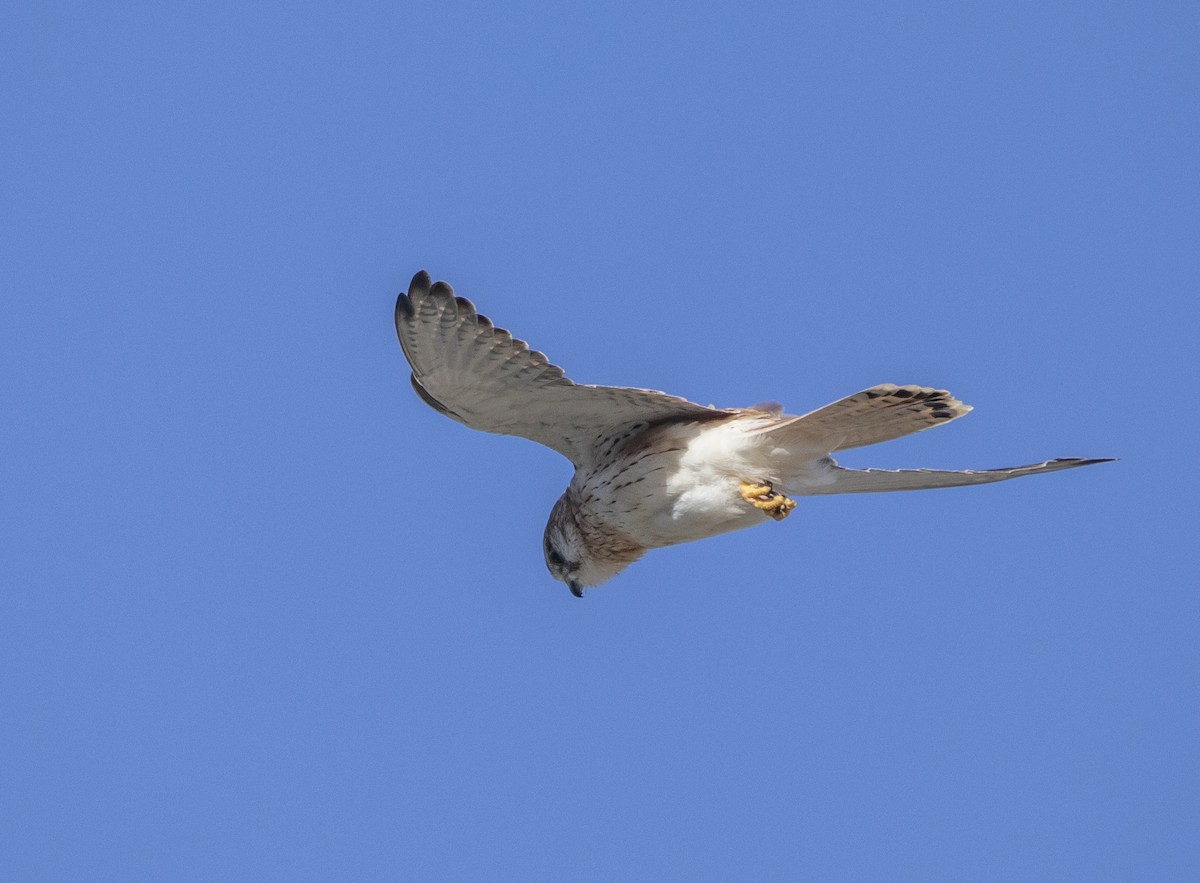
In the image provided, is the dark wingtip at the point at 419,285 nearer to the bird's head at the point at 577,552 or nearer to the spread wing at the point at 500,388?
the spread wing at the point at 500,388

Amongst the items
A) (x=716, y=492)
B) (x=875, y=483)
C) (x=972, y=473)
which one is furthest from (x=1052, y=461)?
(x=716, y=492)

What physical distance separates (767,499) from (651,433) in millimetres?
788

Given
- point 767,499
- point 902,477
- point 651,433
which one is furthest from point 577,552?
point 902,477

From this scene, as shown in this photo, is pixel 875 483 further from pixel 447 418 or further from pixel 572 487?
pixel 447 418

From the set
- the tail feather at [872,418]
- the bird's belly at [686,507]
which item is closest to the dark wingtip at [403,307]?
the bird's belly at [686,507]

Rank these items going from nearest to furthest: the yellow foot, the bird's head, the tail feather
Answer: the tail feather < the yellow foot < the bird's head

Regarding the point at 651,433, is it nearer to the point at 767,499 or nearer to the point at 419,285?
the point at 767,499

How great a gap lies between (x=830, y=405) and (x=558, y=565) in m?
2.55

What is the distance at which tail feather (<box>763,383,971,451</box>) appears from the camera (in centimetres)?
694

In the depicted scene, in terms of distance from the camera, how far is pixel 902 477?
7.84 metres

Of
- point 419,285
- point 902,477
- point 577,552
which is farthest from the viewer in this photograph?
point 577,552

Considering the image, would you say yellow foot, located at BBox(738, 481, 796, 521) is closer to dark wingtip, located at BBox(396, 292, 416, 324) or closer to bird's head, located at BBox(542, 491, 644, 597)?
bird's head, located at BBox(542, 491, 644, 597)

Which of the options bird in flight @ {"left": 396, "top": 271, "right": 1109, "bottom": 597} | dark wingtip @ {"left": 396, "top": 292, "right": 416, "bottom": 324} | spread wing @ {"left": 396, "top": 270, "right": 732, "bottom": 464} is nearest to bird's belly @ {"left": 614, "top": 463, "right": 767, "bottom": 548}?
bird in flight @ {"left": 396, "top": 271, "right": 1109, "bottom": 597}

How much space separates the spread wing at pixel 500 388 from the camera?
721cm
